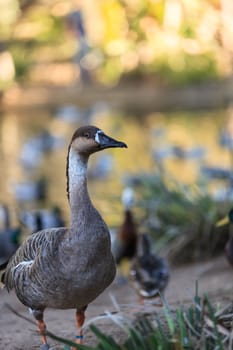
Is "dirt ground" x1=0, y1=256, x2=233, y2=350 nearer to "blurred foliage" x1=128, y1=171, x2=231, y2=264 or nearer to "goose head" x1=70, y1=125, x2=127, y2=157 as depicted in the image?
"blurred foliage" x1=128, y1=171, x2=231, y2=264

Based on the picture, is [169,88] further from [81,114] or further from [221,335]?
[221,335]

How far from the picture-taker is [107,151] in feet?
64.1

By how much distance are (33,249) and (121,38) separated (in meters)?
28.8

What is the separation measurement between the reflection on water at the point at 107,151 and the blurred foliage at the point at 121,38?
439cm

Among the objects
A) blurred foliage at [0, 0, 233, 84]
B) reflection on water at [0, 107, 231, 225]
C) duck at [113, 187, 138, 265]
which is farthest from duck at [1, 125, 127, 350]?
blurred foliage at [0, 0, 233, 84]

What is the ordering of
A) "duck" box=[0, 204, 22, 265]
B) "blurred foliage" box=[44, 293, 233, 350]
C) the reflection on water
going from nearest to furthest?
"blurred foliage" box=[44, 293, 233, 350] < "duck" box=[0, 204, 22, 265] < the reflection on water

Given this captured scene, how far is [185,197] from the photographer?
9242mm

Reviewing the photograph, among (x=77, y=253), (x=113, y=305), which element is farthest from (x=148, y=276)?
(x=77, y=253)

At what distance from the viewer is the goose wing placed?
4.59 metres

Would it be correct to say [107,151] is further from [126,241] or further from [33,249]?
[33,249]

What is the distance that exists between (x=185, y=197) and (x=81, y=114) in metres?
15.7

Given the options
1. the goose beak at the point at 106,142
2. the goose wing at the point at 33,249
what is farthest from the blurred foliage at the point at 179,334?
Result: the goose beak at the point at 106,142

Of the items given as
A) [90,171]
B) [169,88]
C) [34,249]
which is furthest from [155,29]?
[34,249]

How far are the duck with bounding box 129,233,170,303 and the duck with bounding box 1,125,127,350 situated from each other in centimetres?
217
